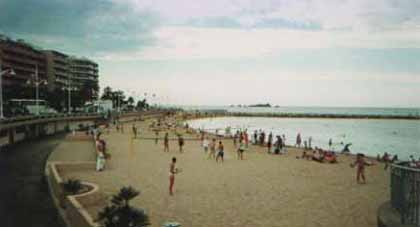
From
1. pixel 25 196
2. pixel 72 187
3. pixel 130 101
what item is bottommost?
pixel 25 196

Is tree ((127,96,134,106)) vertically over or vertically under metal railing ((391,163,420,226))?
over

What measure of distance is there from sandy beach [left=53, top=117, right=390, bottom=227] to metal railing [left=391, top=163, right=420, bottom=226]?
497 centimetres

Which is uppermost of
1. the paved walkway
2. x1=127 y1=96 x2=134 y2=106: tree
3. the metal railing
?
x1=127 y1=96 x2=134 y2=106: tree

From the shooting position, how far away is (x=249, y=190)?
63.0 ft

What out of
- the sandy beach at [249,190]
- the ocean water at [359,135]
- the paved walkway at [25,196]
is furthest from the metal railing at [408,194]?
the ocean water at [359,135]

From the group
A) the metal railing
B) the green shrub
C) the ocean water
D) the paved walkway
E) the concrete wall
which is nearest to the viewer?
the metal railing

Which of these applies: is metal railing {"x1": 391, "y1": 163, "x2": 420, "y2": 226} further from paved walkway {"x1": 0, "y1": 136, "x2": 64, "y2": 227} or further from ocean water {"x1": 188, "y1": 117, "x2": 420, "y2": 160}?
ocean water {"x1": 188, "y1": 117, "x2": 420, "y2": 160}

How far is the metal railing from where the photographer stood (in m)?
8.02

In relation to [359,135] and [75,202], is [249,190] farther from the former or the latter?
[359,135]

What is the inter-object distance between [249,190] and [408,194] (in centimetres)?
1121

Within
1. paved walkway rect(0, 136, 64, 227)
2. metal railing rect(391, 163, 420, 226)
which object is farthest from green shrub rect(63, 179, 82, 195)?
metal railing rect(391, 163, 420, 226)

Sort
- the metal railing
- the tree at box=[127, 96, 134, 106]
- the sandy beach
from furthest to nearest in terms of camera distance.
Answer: the tree at box=[127, 96, 134, 106] < the sandy beach < the metal railing

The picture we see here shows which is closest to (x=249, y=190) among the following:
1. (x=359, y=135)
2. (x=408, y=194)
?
(x=408, y=194)

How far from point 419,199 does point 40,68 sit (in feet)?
396
